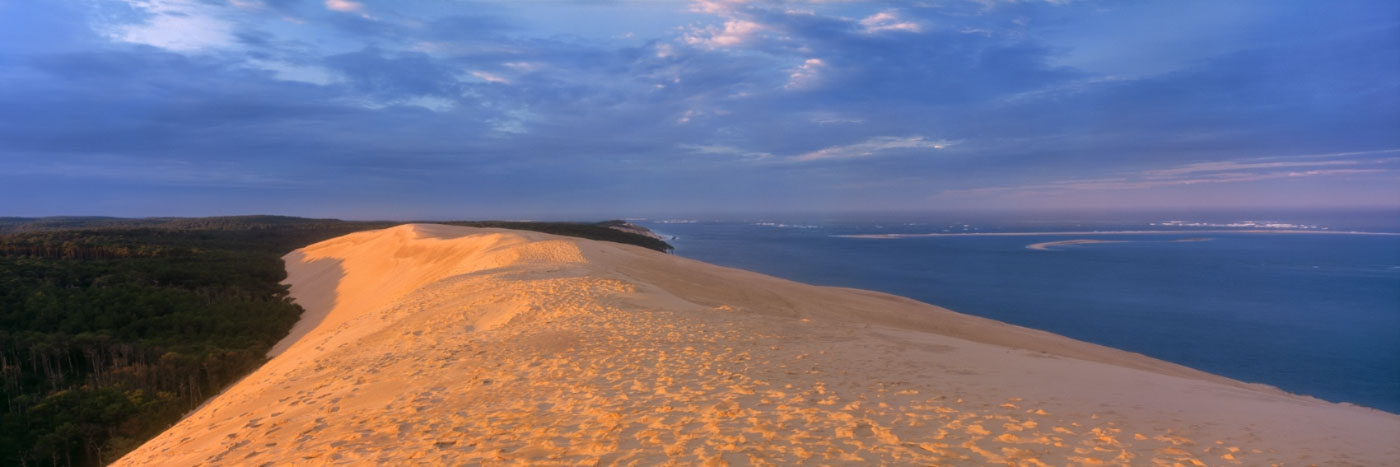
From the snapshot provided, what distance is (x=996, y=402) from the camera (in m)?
5.93

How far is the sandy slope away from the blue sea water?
688 inches

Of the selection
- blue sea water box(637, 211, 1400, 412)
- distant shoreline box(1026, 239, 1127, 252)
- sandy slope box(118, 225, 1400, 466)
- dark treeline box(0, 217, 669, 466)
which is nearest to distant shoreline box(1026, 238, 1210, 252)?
distant shoreline box(1026, 239, 1127, 252)

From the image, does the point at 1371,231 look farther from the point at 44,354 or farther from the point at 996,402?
the point at 44,354

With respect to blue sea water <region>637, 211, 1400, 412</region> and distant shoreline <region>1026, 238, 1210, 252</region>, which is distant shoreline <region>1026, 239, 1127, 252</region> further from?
blue sea water <region>637, 211, 1400, 412</region>

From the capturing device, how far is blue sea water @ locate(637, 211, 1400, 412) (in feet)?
70.2

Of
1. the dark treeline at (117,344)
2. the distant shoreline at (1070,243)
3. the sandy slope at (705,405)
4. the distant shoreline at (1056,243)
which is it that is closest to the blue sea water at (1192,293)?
the distant shoreline at (1056,243)

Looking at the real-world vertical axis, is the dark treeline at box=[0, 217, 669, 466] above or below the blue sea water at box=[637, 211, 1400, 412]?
above

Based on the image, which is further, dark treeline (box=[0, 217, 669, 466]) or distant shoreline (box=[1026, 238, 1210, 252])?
distant shoreline (box=[1026, 238, 1210, 252])

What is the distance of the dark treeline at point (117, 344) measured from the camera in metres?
9.81

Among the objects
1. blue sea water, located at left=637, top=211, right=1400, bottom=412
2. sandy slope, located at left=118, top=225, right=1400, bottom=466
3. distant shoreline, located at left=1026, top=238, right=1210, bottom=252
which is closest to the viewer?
sandy slope, located at left=118, top=225, right=1400, bottom=466

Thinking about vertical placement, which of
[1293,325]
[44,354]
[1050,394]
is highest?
[1050,394]

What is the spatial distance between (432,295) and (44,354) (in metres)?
8.96

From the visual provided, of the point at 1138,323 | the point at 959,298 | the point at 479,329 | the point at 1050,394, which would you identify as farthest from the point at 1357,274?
the point at 479,329

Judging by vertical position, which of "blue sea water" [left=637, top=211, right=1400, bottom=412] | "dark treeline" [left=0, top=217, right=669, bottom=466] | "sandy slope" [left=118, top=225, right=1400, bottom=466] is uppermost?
"sandy slope" [left=118, top=225, right=1400, bottom=466]
